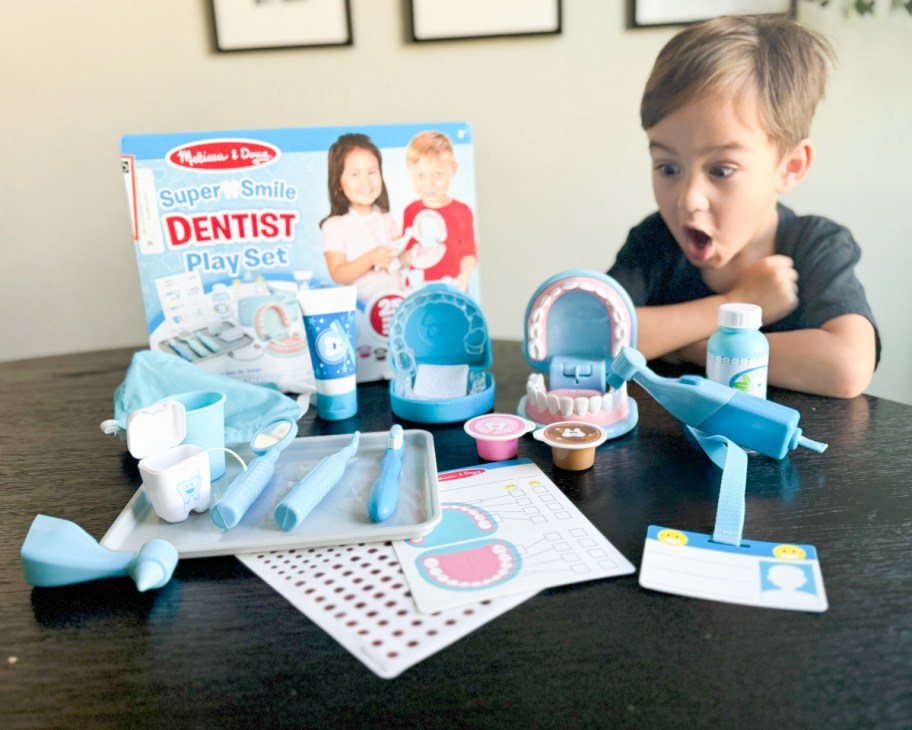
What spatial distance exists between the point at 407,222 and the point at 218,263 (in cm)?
28

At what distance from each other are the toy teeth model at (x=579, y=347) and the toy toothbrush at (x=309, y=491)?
10.1 inches

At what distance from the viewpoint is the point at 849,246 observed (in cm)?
108

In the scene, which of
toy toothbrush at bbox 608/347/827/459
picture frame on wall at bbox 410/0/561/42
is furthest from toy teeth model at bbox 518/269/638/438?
picture frame on wall at bbox 410/0/561/42

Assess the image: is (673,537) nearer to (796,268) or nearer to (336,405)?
(336,405)

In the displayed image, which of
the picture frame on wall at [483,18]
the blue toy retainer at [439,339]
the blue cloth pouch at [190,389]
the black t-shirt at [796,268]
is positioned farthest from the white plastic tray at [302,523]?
the picture frame on wall at [483,18]

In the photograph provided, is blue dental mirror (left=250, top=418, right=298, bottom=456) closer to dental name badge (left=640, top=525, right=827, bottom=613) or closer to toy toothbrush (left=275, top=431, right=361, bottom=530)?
toy toothbrush (left=275, top=431, right=361, bottom=530)

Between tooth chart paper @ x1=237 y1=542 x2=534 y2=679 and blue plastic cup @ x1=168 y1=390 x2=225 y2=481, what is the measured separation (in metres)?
0.17

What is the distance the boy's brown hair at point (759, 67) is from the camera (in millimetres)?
1066

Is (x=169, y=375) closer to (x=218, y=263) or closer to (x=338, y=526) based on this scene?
(x=218, y=263)

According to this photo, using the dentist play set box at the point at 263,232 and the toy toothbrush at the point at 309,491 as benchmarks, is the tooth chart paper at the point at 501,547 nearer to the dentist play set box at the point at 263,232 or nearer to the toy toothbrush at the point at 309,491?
the toy toothbrush at the point at 309,491

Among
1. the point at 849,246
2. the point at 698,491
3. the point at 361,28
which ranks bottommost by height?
the point at 698,491

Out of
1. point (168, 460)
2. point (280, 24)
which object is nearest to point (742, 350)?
point (168, 460)

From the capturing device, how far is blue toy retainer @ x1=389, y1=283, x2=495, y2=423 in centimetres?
94

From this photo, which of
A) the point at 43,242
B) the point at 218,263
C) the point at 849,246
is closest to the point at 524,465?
the point at 218,263
